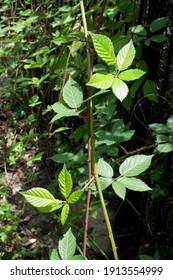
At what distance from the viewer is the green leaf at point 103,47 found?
95 centimetres

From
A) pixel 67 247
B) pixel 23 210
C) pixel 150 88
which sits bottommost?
pixel 23 210

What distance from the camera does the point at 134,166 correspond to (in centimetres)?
110

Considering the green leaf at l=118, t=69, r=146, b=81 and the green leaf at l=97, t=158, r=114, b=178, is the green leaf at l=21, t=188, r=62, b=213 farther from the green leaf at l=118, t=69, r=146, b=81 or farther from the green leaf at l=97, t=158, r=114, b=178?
the green leaf at l=118, t=69, r=146, b=81

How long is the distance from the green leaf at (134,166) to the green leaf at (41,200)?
9.4 inches

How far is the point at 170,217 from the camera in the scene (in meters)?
2.06

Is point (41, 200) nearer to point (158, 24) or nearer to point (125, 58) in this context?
point (125, 58)

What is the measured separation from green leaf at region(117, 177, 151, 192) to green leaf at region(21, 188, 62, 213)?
8.2 inches

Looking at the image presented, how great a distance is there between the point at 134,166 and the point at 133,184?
6cm

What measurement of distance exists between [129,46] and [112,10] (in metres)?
0.91

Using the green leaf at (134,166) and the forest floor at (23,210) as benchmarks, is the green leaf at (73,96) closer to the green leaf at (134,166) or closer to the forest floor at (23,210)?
the green leaf at (134,166)

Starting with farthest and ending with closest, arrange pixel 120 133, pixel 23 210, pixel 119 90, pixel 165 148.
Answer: pixel 23 210 < pixel 120 133 < pixel 165 148 < pixel 119 90

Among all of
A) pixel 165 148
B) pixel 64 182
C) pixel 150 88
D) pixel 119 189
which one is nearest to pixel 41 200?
pixel 64 182
